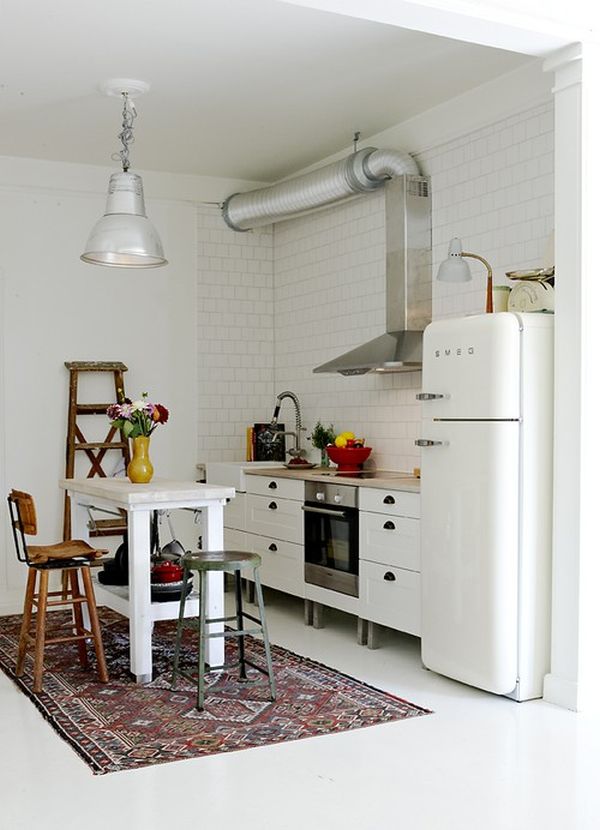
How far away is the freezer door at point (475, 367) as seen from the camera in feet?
14.8

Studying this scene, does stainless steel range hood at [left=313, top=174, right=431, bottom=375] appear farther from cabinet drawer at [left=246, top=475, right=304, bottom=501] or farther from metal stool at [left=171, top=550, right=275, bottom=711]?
metal stool at [left=171, top=550, right=275, bottom=711]

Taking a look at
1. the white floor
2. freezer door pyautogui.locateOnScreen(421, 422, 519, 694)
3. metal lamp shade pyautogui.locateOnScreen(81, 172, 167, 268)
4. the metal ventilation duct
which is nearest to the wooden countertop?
freezer door pyautogui.locateOnScreen(421, 422, 519, 694)

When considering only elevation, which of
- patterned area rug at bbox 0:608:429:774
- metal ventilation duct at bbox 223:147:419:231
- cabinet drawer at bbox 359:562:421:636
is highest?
metal ventilation duct at bbox 223:147:419:231

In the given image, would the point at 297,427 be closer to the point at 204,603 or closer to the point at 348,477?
the point at 348,477

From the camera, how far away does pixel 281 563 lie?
6.48m

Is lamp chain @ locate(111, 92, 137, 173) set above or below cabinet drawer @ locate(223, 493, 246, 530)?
above

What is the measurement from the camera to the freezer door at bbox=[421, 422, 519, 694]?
4508 millimetres

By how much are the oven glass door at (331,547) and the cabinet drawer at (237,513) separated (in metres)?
0.90

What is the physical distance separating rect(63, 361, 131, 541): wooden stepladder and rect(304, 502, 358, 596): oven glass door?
1754mm

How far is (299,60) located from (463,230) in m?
1.41

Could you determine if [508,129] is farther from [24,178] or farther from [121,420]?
[24,178]

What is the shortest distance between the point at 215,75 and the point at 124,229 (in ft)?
3.45

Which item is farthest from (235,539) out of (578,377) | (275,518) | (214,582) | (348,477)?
(578,377)

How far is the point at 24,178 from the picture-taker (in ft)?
23.5
